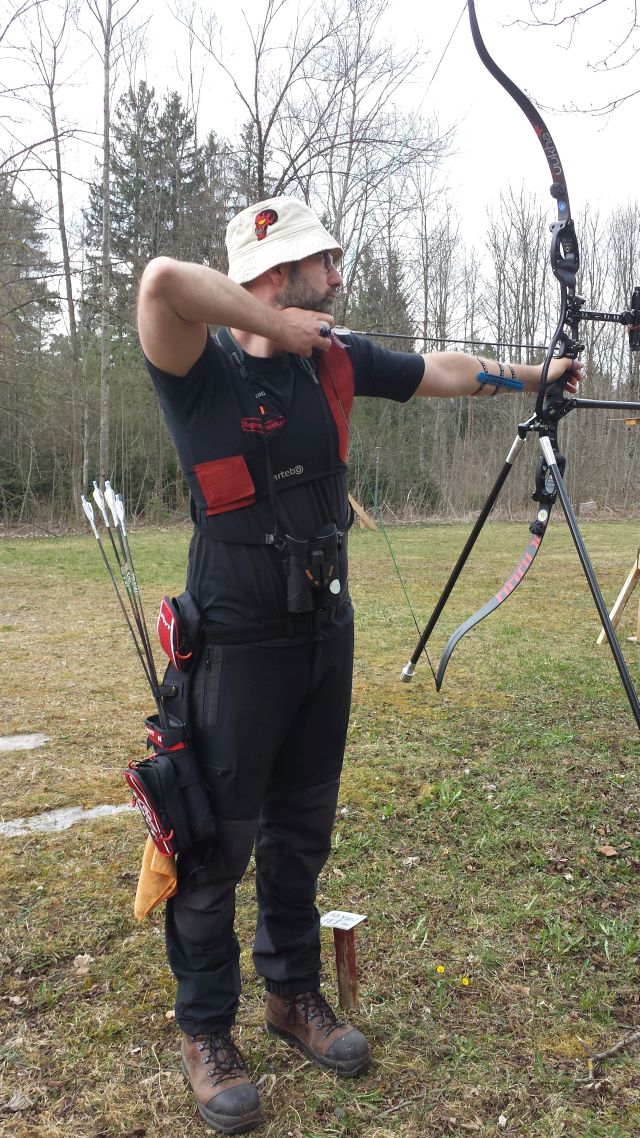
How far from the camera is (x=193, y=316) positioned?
1.68 meters

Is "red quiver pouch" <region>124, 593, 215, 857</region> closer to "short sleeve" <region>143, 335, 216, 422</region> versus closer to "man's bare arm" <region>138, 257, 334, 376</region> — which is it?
"short sleeve" <region>143, 335, 216, 422</region>

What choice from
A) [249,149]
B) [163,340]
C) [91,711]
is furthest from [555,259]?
[249,149]

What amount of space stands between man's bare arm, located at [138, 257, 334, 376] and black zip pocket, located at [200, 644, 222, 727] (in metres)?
0.63

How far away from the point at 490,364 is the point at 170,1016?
2.04 m

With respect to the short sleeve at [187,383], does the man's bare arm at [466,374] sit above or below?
above

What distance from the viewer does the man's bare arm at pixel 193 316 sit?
1.64 meters

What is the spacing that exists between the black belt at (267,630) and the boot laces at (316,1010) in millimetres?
969

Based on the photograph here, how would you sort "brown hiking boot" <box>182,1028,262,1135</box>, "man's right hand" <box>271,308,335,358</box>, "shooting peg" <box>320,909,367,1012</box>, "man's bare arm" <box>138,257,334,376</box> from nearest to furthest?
"man's bare arm" <box>138,257,334,376</box>
"man's right hand" <box>271,308,335,358</box>
"brown hiking boot" <box>182,1028,262,1135</box>
"shooting peg" <box>320,909,367,1012</box>

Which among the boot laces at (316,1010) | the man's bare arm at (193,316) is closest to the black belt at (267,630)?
the man's bare arm at (193,316)

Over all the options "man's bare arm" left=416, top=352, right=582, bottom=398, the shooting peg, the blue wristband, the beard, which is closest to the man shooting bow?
the beard

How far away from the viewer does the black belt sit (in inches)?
75.4

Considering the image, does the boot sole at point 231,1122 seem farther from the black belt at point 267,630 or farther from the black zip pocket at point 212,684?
the black belt at point 267,630

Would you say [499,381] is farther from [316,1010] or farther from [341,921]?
[316,1010]

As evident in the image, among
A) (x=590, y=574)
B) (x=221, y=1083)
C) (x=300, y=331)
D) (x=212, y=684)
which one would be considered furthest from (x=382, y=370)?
(x=221, y=1083)
